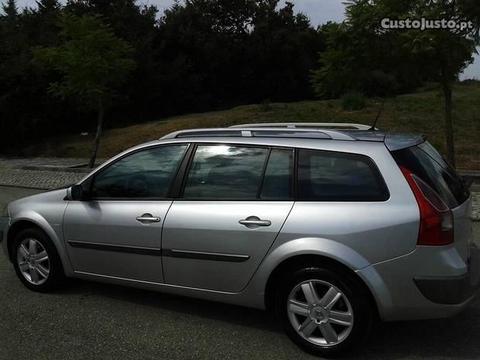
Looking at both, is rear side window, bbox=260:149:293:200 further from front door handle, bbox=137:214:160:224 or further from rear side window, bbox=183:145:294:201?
front door handle, bbox=137:214:160:224

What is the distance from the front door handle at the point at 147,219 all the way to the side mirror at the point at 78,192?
2.18 ft

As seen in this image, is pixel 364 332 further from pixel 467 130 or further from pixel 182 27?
pixel 182 27

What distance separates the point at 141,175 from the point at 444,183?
2.27m

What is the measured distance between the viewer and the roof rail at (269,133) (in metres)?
4.13

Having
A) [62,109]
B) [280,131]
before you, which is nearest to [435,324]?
[280,131]

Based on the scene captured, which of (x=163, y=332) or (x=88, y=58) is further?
(x=88, y=58)

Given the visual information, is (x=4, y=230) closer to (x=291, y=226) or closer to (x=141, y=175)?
(x=141, y=175)

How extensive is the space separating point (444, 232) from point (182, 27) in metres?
31.0

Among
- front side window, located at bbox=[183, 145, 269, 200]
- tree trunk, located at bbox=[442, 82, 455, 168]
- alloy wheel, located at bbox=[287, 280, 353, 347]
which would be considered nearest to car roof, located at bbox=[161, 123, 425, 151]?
front side window, located at bbox=[183, 145, 269, 200]

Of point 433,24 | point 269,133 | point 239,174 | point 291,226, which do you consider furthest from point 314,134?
point 433,24

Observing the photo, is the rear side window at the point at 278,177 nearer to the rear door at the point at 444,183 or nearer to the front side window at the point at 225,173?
the front side window at the point at 225,173

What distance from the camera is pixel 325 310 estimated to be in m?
3.77

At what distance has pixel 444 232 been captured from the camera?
3.61 m

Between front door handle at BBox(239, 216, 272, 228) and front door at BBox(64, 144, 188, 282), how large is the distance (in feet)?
2.27
